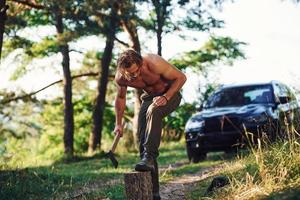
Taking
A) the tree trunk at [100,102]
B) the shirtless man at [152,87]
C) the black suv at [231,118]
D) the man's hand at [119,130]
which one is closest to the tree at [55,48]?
the tree trunk at [100,102]

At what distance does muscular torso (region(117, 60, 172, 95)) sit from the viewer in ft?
21.2

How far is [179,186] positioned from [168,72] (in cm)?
337

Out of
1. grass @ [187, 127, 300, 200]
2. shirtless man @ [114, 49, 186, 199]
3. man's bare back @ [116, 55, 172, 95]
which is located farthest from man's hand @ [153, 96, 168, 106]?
grass @ [187, 127, 300, 200]

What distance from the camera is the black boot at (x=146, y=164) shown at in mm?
A: 6309

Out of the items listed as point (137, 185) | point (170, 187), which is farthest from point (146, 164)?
point (170, 187)

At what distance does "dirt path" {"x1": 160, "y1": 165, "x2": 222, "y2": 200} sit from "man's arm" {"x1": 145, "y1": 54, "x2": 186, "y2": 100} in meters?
2.08

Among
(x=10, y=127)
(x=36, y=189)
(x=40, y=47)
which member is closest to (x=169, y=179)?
(x=36, y=189)

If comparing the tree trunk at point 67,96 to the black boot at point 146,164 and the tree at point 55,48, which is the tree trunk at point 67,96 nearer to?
the tree at point 55,48

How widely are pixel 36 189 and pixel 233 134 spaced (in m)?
5.06

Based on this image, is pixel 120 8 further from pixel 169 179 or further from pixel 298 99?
pixel 298 99

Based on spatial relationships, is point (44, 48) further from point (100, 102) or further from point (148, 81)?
point (148, 81)

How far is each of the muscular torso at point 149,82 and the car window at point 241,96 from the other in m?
6.73

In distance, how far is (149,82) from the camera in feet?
21.6

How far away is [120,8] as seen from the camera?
20141 mm
